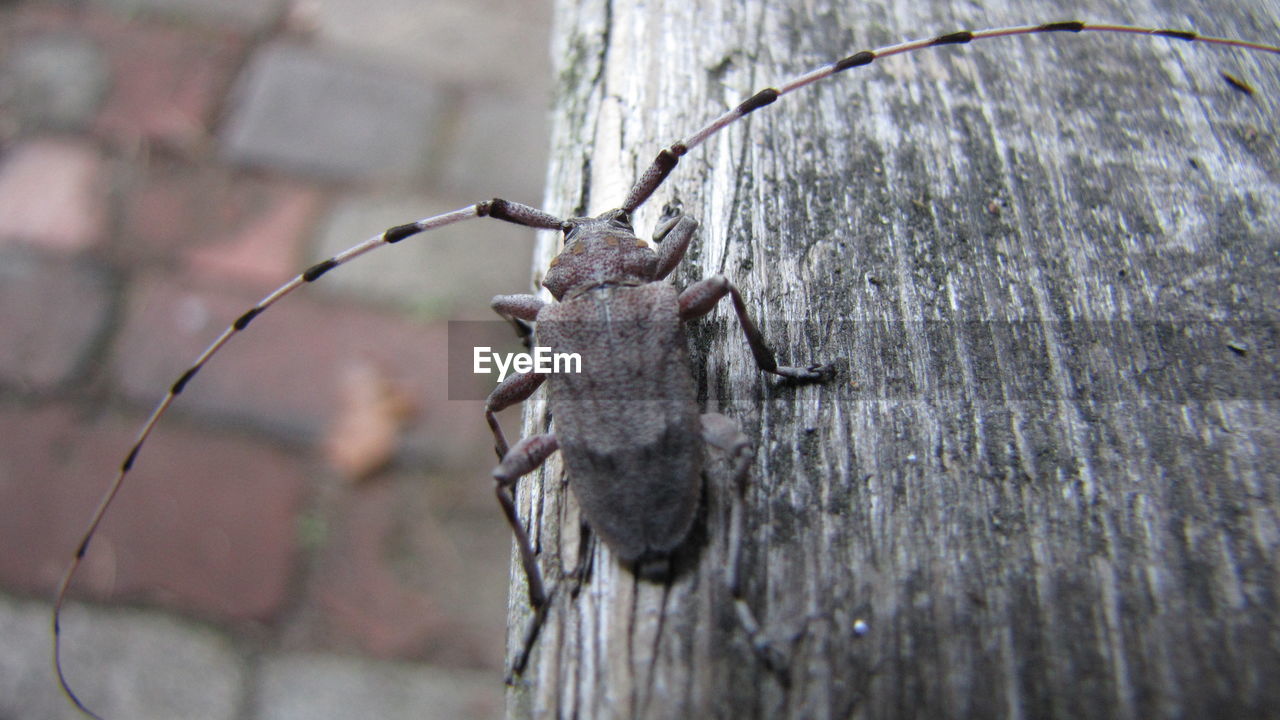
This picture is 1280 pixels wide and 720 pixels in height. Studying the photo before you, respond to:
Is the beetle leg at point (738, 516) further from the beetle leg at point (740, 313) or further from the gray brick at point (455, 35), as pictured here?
the gray brick at point (455, 35)

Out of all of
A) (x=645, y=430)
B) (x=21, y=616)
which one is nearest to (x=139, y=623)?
(x=21, y=616)

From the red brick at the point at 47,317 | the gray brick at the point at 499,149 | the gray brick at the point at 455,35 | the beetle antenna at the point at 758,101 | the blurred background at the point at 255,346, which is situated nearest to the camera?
the beetle antenna at the point at 758,101

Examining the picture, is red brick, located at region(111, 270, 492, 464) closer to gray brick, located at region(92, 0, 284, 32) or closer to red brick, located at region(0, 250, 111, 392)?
red brick, located at region(0, 250, 111, 392)

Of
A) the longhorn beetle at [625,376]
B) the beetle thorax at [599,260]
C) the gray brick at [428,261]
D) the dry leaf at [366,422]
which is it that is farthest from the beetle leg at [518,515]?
the gray brick at [428,261]

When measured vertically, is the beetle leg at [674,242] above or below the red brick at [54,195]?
below

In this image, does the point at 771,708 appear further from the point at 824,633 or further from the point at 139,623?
the point at 139,623

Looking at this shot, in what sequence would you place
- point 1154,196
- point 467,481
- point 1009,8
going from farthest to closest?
point 467,481 < point 1009,8 < point 1154,196
